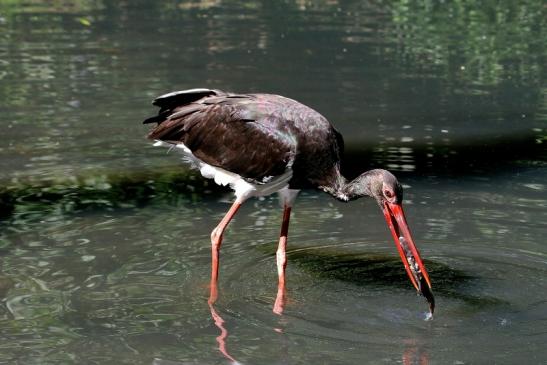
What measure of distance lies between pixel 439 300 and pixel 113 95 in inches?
259

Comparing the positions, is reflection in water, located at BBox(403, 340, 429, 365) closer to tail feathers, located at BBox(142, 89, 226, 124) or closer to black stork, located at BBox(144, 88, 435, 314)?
black stork, located at BBox(144, 88, 435, 314)

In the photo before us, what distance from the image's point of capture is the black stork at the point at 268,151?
641 cm

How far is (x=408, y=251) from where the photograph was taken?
6.27 meters

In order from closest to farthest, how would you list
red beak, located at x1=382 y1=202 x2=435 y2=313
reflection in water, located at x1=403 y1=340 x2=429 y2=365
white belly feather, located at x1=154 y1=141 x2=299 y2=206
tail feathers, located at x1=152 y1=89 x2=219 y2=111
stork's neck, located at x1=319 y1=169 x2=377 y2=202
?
reflection in water, located at x1=403 y1=340 x2=429 y2=365 → red beak, located at x1=382 y1=202 x2=435 y2=313 → stork's neck, located at x1=319 y1=169 x2=377 y2=202 → white belly feather, located at x1=154 y1=141 x2=299 y2=206 → tail feathers, located at x1=152 y1=89 x2=219 y2=111

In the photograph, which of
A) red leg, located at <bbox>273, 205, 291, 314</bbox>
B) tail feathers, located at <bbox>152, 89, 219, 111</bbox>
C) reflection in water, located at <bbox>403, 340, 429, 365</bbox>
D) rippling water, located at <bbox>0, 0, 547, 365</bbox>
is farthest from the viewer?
tail feathers, located at <bbox>152, 89, 219, 111</bbox>

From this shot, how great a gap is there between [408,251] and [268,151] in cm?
109

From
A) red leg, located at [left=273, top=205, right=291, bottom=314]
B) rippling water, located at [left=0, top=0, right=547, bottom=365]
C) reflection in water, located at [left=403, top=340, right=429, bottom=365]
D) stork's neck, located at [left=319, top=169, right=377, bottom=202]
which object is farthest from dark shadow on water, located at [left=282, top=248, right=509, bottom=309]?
reflection in water, located at [left=403, top=340, right=429, bottom=365]

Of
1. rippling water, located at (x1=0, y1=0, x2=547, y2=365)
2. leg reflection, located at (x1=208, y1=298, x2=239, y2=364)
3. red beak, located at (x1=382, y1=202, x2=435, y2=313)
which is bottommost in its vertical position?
rippling water, located at (x1=0, y1=0, x2=547, y2=365)

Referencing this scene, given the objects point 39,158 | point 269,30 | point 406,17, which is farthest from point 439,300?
point 406,17

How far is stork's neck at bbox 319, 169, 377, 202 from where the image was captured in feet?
21.3

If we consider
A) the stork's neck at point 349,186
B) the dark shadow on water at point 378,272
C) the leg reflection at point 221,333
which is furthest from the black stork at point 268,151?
the dark shadow on water at point 378,272

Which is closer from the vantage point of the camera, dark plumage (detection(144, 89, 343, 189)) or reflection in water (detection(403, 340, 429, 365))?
reflection in water (detection(403, 340, 429, 365))

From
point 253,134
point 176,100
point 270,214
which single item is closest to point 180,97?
point 176,100

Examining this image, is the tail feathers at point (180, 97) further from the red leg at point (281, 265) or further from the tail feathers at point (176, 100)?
the red leg at point (281, 265)
